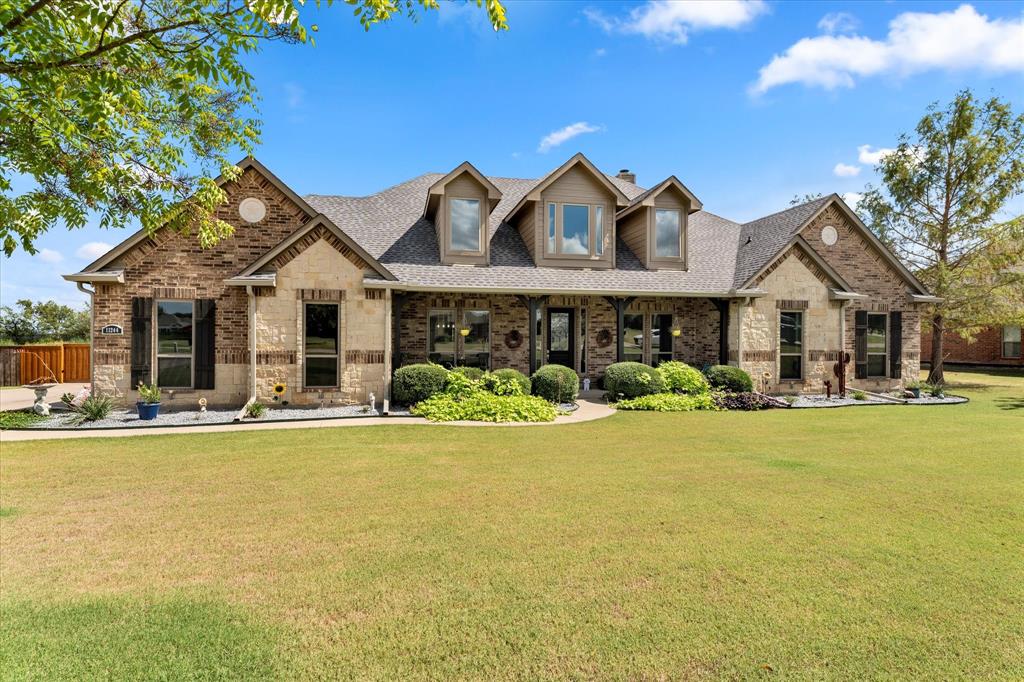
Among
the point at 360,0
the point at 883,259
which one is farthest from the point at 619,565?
the point at 883,259

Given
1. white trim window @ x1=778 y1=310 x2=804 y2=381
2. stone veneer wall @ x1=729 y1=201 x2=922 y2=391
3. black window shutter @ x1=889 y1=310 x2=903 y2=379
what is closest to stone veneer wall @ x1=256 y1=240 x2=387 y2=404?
stone veneer wall @ x1=729 y1=201 x2=922 y2=391

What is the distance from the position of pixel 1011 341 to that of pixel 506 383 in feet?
106

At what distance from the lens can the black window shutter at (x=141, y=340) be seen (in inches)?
489

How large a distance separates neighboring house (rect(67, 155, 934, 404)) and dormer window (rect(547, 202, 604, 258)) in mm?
64

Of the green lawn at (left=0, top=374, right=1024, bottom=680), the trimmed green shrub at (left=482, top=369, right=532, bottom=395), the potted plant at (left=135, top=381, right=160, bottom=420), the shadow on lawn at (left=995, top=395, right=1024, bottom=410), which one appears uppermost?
the trimmed green shrub at (left=482, top=369, right=532, bottom=395)

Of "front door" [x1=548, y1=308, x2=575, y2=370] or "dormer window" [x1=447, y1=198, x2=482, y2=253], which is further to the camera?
"front door" [x1=548, y1=308, x2=575, y2=370]

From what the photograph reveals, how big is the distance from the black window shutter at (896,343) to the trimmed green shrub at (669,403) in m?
8.68

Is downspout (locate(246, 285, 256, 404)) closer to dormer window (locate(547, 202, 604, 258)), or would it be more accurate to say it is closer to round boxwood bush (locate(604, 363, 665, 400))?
dormer window (locate(547, 202, 604, 258))

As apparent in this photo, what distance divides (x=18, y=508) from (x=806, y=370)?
18197mm

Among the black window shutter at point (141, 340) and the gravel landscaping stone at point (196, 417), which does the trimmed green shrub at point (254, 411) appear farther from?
the black window shutter at point (141, 340)

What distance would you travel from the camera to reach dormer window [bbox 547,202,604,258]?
16094 millimetres

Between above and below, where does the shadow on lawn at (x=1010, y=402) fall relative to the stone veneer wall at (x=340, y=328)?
below

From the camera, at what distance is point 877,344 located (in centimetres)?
1748

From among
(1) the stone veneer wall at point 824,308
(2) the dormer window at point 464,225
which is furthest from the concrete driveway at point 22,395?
(1) the stone veneer wall at point 824,308
